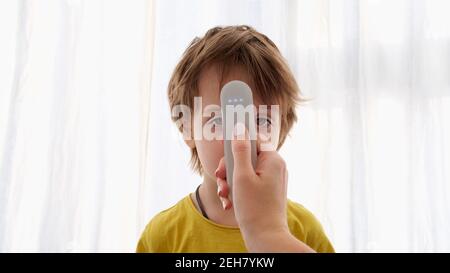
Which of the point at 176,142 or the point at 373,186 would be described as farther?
the point at 176,142

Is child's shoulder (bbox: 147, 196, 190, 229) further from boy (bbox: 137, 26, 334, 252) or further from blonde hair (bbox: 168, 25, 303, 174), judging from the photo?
blonde hair (bbox: 168, 25, 303, 174)

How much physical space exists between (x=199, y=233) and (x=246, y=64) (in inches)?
12.6

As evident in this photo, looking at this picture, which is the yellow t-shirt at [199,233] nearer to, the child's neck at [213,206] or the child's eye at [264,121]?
the child's neck at [213,206]

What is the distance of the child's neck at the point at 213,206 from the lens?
73 centimetres

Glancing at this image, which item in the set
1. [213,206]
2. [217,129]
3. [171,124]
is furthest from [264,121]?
[171,124]

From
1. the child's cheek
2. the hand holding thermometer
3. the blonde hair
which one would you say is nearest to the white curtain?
the blonde hair

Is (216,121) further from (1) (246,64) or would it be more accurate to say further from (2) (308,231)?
(2) (308,231)

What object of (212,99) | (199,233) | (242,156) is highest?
(212,99)

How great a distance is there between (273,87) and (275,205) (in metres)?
0.35

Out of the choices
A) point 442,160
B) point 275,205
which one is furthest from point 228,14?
point 275,205

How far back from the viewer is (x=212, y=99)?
2.34 ft

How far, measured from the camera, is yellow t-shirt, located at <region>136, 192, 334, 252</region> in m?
0.70
